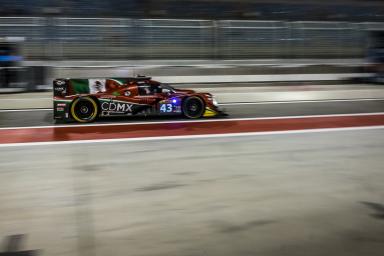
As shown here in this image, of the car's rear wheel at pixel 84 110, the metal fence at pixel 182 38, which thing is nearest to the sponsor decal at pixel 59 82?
the car's rear wheel at pixel 84 110

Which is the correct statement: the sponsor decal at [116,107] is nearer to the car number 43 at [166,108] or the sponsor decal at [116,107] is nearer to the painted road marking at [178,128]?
the painted road marking at [178,128]

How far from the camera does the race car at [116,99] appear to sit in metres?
11.7

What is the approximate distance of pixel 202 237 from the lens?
16.4 ft

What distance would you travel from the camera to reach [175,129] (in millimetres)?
11203

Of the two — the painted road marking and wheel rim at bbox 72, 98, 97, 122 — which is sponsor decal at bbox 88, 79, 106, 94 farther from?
the painted road marking

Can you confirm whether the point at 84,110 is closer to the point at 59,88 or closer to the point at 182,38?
the point at 59,88

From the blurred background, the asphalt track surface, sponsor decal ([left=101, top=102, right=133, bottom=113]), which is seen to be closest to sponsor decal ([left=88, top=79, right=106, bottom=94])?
sponsor decal ([left=101, top=102, right=133, bottom=113])

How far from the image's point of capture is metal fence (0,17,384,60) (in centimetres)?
2041

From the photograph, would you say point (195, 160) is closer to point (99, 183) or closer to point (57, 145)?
point (99, 183)

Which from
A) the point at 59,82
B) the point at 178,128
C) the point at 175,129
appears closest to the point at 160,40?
the point at 59,82

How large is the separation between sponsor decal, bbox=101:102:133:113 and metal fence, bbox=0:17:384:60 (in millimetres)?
9295

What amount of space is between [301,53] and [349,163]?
51.6 ft

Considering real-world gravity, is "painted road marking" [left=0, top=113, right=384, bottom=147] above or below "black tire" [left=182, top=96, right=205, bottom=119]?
below

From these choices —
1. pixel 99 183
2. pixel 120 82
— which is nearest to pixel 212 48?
pixel 120 82
